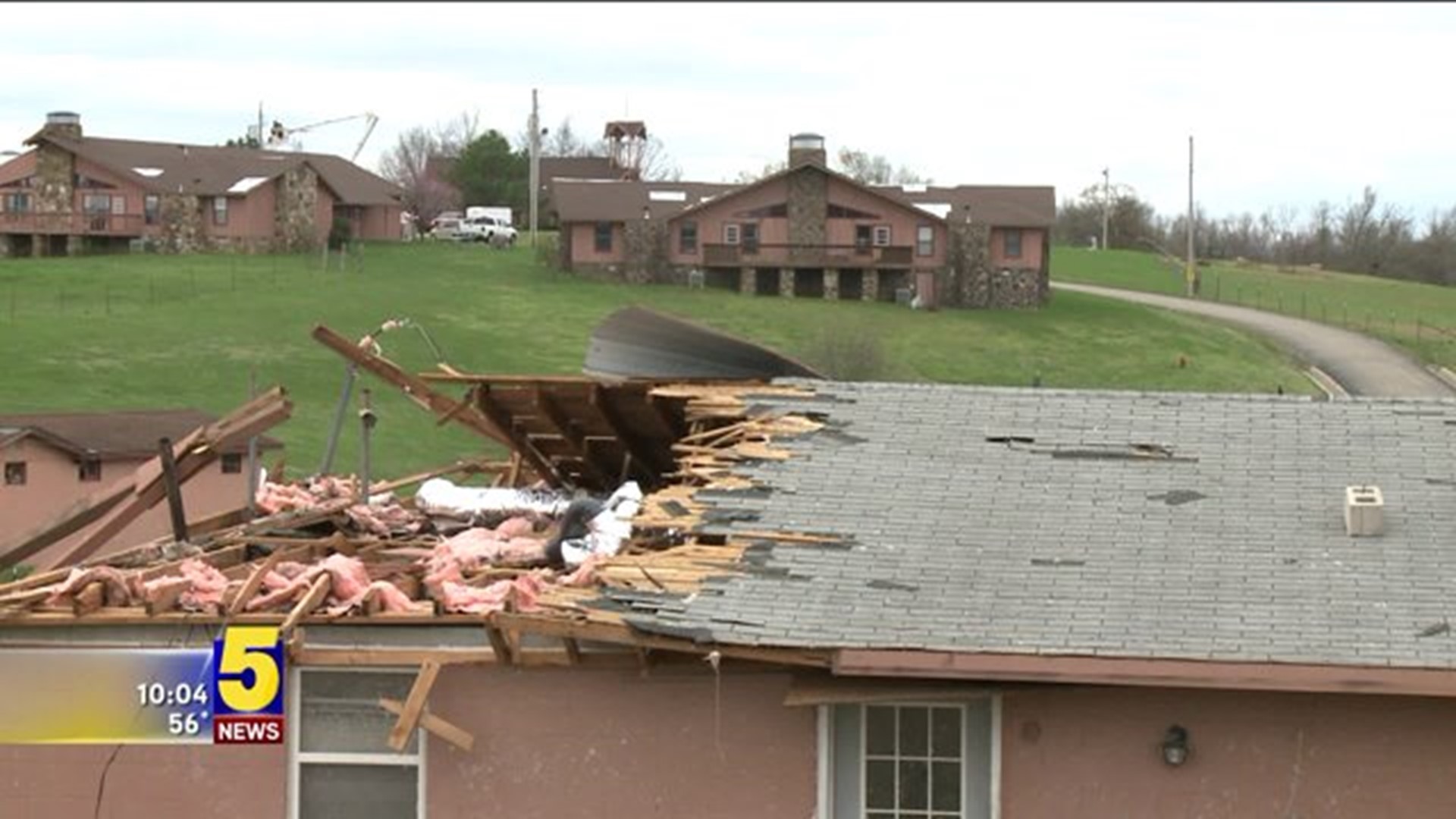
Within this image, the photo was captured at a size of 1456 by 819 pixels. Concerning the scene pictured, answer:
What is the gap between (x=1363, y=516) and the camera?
38.4 ft

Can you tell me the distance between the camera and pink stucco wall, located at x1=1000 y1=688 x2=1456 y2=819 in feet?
Result: 35.0

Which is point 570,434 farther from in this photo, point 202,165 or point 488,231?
point 488,231

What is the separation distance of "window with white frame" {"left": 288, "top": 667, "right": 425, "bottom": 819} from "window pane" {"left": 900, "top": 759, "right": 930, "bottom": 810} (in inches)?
99.6

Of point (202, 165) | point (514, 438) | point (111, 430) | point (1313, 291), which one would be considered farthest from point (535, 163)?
point (514, 438)

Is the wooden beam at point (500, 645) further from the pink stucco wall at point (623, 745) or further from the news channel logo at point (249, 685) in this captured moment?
the news channel logo at point (249, 685)

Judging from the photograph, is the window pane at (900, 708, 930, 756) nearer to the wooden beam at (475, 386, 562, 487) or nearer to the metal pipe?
the wooden beam at (475, 386, 562, 487)

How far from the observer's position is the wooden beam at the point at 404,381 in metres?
14.2

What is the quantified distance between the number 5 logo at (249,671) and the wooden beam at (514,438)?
384cm

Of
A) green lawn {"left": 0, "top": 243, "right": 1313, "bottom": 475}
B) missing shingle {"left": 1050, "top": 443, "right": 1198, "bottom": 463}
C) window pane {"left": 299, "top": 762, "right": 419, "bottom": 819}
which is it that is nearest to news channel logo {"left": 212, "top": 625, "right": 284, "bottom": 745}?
window pane {"left": 299, "top": 762, "right": 419, "bottom": 819}

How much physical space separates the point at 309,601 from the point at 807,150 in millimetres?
73587

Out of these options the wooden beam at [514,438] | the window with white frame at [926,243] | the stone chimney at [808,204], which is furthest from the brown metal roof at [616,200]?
the wooden beam at [514,438]

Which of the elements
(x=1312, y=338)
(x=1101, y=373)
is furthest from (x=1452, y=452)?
(x=1312, y=338)

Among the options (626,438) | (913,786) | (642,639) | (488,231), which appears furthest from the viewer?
(488,231)

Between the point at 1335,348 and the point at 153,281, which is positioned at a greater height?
the point at 153,281
